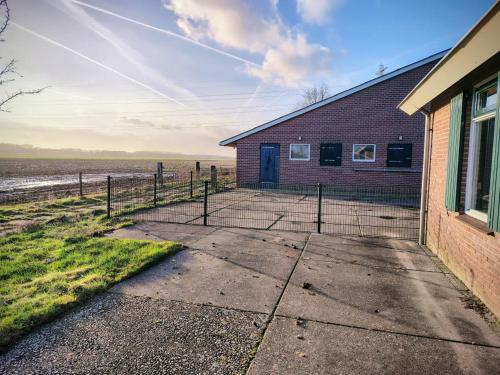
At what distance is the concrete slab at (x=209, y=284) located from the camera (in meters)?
4.27

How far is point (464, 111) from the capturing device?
201 inches

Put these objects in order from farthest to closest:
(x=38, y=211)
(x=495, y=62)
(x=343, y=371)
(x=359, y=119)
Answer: (x=359, y=119)
(x=38, y=211)
(x=495, y=62)
(x=343, y=371)

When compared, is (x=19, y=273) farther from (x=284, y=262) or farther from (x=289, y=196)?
(x=289, y=196)

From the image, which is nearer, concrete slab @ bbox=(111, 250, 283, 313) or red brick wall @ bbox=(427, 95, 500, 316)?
red brick wall @ bbox=(427, 95, 500, 316)

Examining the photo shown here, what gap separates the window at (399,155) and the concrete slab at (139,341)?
1578 cm

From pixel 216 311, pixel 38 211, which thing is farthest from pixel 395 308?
pixel 38 211

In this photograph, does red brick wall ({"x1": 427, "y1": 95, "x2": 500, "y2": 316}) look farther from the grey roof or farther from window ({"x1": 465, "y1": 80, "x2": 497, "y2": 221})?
the grey roof

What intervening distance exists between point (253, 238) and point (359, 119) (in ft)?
42.1

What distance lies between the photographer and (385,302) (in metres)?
4.28

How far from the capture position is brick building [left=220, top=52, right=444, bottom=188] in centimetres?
1702

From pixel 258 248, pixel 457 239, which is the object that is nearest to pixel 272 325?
pixel 258 248

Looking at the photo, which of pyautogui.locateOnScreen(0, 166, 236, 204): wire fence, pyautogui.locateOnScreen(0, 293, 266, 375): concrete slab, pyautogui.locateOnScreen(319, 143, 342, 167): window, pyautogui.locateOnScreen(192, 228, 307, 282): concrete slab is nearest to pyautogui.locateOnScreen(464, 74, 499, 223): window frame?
pyautogui.locateOnScreen(192, 228, 307, 282): concrete slab

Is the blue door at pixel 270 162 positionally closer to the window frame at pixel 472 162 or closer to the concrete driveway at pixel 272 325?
the concrete driveway at pixel 272 325

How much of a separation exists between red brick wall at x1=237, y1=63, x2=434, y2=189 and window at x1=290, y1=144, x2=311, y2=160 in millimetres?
247
